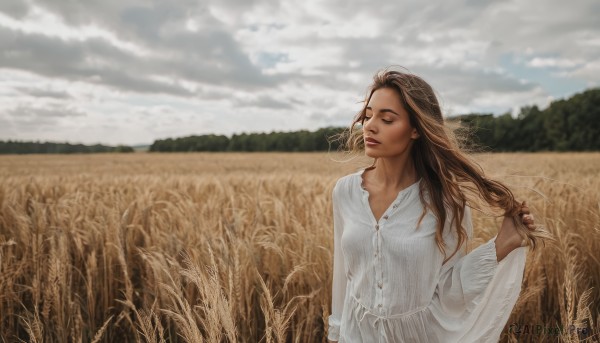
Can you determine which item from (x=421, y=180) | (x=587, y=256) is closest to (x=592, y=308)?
(x=587, y=256)

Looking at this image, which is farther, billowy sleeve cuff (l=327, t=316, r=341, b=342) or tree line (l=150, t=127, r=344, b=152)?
tree line (l=150, t=127, r=344, b=152)

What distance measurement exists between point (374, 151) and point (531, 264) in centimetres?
137

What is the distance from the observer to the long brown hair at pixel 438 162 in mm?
1403

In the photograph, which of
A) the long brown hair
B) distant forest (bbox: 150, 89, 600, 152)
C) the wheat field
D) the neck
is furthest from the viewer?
distant forest (bbox: 150, 89, 600, 152)

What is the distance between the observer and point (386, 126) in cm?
142

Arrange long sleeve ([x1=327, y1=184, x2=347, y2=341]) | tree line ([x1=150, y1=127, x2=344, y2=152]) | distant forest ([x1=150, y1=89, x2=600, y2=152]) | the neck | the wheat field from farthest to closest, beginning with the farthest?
1. tree line ([x1=150, y1=127, x2=344, y2=152])
2. distant forest ([x1=150, y1=89, x2=600, y2=152])
3. the wheat field
4. long sleeve ([x1=327, y1=184, x2=347, y2=341])
5. the neck

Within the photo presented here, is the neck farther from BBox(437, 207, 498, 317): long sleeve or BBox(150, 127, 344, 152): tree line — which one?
BBox(150, 127, 344, 152): tree line

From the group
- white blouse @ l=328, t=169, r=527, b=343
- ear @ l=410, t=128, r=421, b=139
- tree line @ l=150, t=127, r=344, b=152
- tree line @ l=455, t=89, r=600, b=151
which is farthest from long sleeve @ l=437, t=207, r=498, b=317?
tree line @ l=150, t=127, r=344, b=152

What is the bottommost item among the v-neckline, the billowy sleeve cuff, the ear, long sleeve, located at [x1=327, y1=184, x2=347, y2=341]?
the billowy sleeve cuff

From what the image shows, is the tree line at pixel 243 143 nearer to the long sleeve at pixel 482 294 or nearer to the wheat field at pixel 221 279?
the wheat field at pixel 221 279

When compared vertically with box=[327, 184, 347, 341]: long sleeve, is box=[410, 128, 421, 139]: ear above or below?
above

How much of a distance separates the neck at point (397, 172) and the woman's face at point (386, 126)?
0.10 m

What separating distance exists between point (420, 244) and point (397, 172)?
1.00 feet

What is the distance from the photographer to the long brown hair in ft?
4.60
